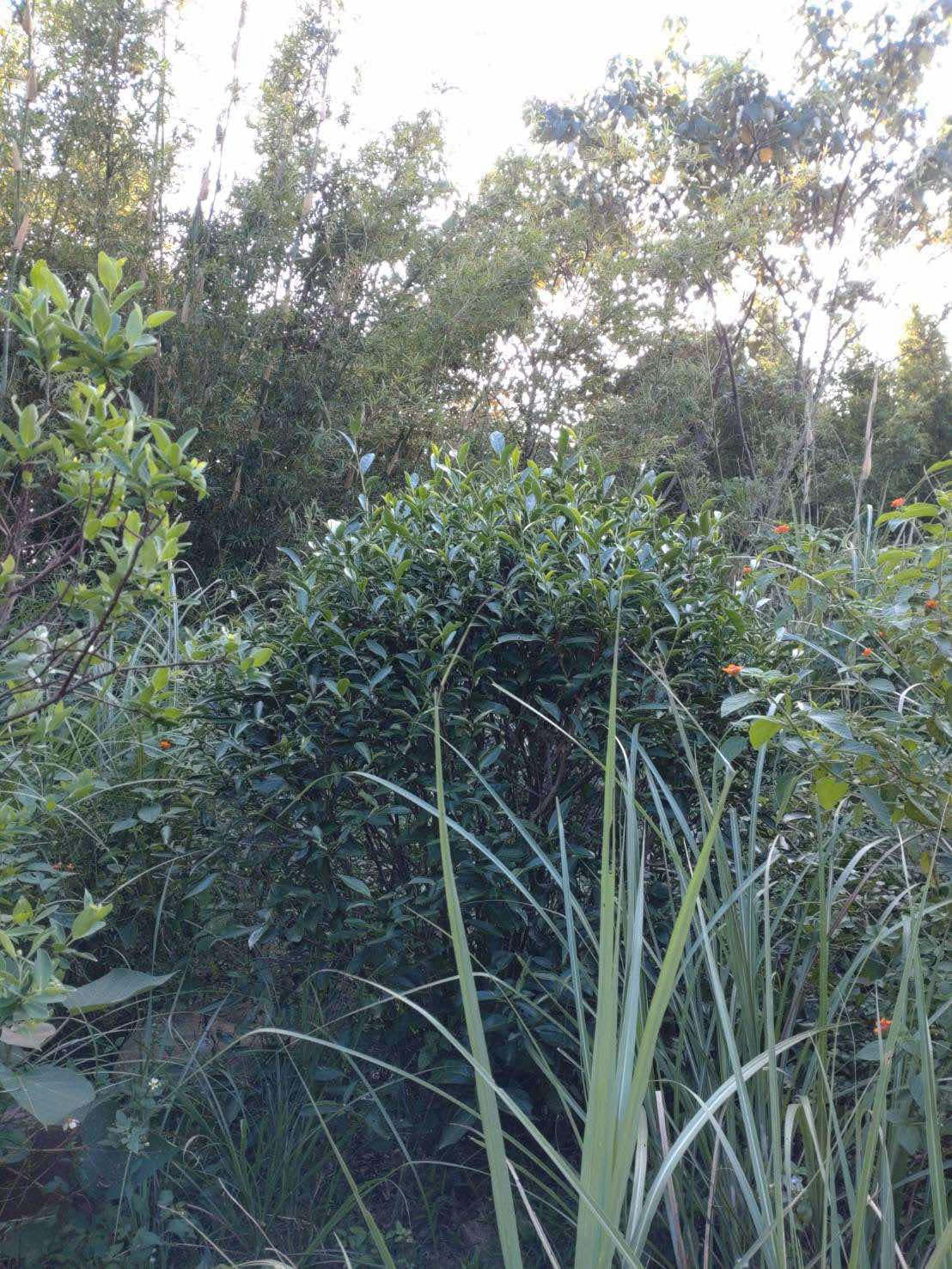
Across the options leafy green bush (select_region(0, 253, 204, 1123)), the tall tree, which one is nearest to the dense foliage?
leafy green bush (select_region(0, 253, 204, 1123))

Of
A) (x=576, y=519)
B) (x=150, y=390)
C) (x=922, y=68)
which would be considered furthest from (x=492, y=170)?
(x=576, y=519)

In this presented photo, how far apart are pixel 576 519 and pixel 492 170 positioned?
597 cm

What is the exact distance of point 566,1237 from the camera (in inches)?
84.4

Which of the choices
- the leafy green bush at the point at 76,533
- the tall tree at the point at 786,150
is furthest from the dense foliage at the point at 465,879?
the tall tree at the point at 786,150

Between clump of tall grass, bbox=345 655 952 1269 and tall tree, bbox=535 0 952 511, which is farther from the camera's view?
tall tree, bbox=535 0 952 511

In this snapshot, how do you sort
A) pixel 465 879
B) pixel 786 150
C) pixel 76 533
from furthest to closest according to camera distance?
pixel 786 150, pixel 465 879, pixel 76 533

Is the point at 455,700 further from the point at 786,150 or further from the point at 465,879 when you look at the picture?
the point at 786,150

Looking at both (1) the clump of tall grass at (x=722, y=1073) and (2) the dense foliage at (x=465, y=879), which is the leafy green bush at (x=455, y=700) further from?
(1) the clump of tall grass at (x=722, y=1073)

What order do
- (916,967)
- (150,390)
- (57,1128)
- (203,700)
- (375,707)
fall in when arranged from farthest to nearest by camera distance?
A: (150,390)
(203,700)
(375,707)
(57,1128)
(916,967)

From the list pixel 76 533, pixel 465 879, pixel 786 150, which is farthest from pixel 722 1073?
pixel 786 150

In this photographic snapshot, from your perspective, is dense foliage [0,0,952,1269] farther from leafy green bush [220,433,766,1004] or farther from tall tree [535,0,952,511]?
tall tree [535,0,952,511]

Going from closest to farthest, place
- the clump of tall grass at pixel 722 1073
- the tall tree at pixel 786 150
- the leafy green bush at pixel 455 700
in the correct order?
the clump of tall grass at pixel 722 1073, the leafy green bush at pixel 455 700, the tall tree at pixel 786 150

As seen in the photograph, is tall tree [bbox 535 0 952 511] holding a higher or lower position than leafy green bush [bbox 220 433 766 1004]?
higher

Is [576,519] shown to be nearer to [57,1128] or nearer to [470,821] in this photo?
[470,821]
